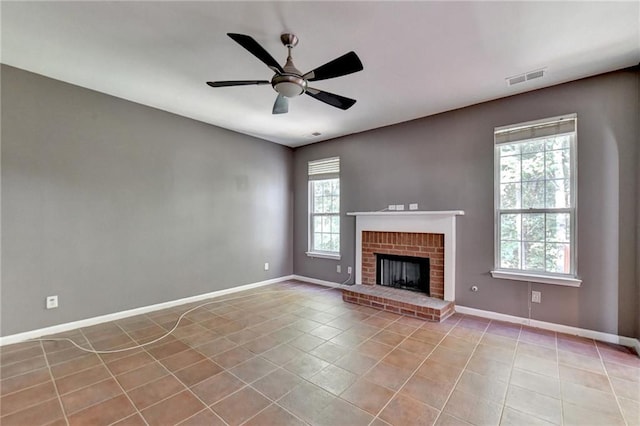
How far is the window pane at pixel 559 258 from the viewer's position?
3064 millimetres

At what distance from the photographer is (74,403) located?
1.90 m

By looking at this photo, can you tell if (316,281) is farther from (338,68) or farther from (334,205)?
(338,68)

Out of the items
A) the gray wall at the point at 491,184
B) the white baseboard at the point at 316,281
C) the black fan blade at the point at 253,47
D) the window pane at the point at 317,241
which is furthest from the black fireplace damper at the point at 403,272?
the black fan blade at the point at 253,47

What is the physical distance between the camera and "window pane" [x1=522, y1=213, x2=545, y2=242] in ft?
10.6

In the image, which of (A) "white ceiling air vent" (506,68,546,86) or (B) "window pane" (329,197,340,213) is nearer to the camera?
(A) "white ceiling air vent" (506,68,546,86)

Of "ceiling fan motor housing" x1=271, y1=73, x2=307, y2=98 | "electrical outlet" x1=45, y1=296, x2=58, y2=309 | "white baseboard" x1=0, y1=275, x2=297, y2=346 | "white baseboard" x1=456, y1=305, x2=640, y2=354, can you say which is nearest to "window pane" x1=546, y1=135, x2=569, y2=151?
"white baseboard" x1=456, y1=305, x2=640, y2=354

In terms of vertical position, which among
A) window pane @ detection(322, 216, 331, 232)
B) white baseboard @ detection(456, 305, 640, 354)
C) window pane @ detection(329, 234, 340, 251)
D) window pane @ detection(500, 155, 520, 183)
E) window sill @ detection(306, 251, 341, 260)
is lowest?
white baseboard @ detection(456, 305, 640, 354)

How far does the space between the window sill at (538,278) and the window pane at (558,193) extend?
0.80m

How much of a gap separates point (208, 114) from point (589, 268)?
498cm

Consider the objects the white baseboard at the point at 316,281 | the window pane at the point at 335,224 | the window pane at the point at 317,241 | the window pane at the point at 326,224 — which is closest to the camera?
the white baseboard at the point at 316,281

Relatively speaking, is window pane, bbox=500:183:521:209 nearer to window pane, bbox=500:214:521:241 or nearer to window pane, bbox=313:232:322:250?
window pane, bbox=500:214:521:241

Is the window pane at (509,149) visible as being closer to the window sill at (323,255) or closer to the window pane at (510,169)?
the window pane at (510,169)

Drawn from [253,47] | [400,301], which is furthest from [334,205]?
[253,47]

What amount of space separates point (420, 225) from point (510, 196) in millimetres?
1145
